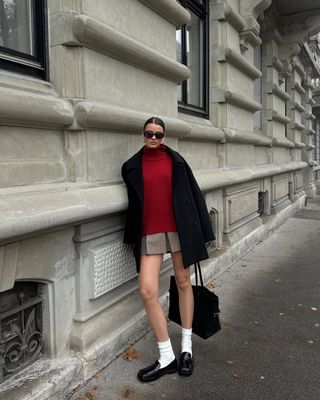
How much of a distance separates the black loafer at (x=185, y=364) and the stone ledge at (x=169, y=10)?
3.08m

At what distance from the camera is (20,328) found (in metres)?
2.88

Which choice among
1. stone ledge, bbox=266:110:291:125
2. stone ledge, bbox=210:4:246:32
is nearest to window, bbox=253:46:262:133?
stone ledge, bbox=266:110:291:125

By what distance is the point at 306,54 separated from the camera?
13078mm

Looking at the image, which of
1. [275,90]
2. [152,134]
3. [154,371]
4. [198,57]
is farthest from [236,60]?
[154,371]

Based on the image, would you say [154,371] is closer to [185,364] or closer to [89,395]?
[185,364]

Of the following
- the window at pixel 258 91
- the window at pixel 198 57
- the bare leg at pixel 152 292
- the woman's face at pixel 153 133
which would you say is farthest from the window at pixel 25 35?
the window at pixel 258 91

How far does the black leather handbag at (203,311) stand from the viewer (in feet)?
11.2

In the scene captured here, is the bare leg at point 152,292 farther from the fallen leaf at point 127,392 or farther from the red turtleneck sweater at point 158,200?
the fallen leaf at point 127,392

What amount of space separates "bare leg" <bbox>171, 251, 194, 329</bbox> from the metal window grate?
3.39ft

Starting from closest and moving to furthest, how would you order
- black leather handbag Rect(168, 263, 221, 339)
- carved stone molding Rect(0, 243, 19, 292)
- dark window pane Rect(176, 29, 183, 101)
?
1. carved stone molding Rect(0, 243, 19, 292)
2. black leather handbag Rect(168, 263, 221, 339)
3. dark window pane Rect(176, 29, 183, 101)

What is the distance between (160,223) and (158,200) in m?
0.17

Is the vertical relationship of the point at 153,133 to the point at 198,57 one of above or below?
below

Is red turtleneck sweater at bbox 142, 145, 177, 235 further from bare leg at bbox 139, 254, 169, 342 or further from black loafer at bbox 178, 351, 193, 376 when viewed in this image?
black loafer at bbox 178, 351, 193, 376

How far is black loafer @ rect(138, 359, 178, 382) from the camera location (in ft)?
10.2
